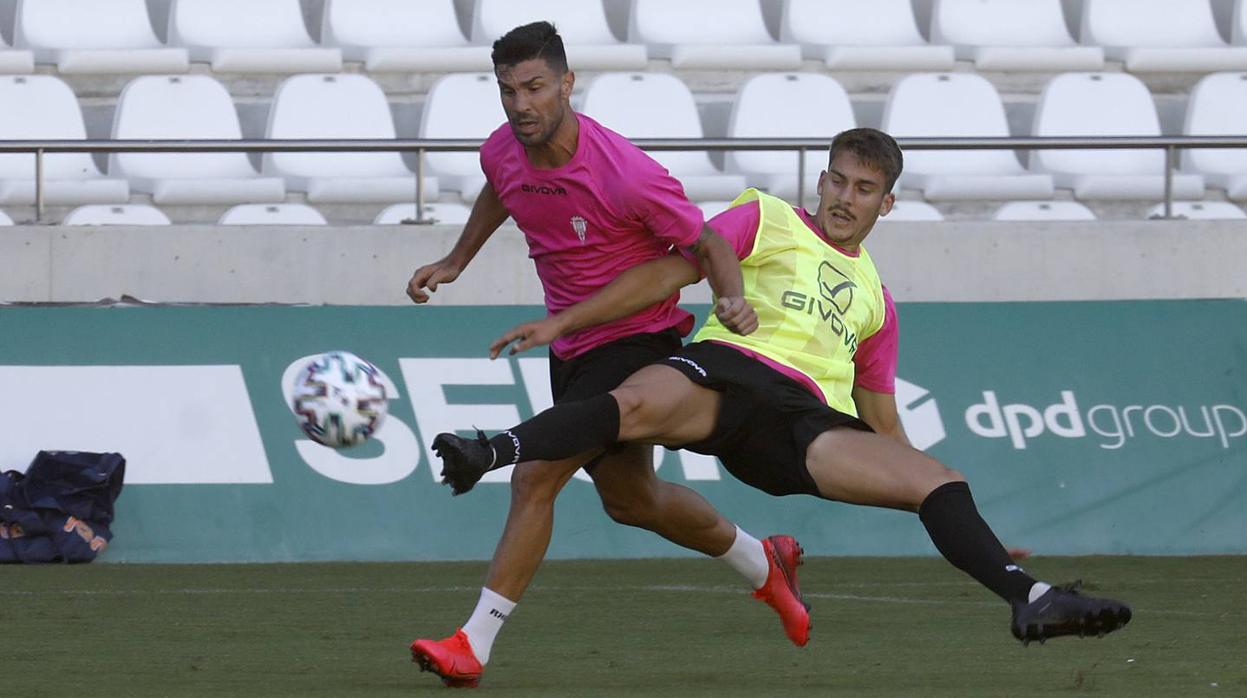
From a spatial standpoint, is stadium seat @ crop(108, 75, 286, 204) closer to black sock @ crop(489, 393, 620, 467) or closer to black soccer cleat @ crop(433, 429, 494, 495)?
black sock @ crop(489, 393, 620, 467)

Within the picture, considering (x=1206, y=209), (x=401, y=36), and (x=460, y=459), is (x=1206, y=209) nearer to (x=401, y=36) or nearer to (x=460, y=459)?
(x=401, y=36)

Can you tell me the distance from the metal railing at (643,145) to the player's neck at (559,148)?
205 inches

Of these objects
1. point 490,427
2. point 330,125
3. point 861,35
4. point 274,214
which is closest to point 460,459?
point 490,427

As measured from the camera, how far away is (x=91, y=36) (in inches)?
598

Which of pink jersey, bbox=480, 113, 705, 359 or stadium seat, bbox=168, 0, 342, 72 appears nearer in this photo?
pink jersey, bbox=480, 113, 705, 359

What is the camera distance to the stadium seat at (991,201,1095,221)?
43.5 ft

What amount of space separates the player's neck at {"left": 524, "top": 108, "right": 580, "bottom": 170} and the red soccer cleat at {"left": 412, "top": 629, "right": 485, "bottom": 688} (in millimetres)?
1434

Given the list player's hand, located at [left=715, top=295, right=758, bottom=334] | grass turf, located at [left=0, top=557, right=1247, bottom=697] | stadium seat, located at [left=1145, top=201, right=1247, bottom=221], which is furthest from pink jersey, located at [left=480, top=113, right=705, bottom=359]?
stadium seat, located at [left=1145, top=201, right=1247, bottom=221]

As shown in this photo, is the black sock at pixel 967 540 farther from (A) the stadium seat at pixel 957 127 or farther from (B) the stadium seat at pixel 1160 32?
(B) the stadium seat at pixel 1160 32

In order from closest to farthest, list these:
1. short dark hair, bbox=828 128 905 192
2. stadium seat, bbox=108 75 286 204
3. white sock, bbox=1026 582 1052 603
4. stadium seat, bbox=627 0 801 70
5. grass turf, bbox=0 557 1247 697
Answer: white sock, bbox=1026 582 1052 603
grass turf, bbox=0 557 1247 697
short dark hair, bbox=828 128 905 192
stadium seat, bbox=108 75 286 204
stadium seat, bbox=627 0 801 70

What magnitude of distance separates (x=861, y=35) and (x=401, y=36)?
3536 mm

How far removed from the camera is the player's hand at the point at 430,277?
641 centimetres

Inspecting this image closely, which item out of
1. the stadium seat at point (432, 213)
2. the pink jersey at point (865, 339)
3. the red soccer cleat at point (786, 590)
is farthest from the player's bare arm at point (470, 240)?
the stadium seat at point (432, 213)

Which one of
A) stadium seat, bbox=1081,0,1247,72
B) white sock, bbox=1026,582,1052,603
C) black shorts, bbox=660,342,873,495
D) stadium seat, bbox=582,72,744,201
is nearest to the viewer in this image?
white sock, bbox=1026,582,1052,603
